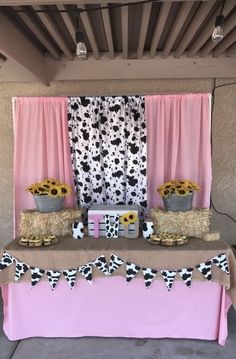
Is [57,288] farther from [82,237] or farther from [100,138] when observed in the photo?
[100,138]

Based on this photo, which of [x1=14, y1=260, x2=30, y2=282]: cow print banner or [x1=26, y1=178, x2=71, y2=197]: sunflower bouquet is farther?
[x1=26, y1=178, x2=71, y2=197]: sunflower bouquet

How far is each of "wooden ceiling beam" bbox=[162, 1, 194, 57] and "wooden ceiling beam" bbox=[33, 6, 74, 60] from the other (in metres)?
0.96

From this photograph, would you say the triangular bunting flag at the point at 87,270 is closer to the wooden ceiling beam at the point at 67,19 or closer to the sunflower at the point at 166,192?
the sunflower at the point at 166,192

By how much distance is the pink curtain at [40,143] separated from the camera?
3248mm

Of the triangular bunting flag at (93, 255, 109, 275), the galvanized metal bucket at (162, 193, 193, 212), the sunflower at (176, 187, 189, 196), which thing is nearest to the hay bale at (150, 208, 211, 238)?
the galvanized metal bucket at (162, 193, 193, 212)

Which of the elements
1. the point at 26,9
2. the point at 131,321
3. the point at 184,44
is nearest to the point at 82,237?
the point at 131,321

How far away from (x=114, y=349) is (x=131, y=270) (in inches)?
25.2

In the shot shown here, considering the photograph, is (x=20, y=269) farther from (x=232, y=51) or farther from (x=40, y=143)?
(x=232, y=51)

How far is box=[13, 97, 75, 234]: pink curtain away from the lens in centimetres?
325

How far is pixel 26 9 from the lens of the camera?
2.17m

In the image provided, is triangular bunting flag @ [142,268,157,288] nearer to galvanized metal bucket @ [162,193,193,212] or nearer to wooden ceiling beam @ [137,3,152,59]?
galvanized metal bucket @ [162,193,193,212]

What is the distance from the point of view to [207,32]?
263 centimetres

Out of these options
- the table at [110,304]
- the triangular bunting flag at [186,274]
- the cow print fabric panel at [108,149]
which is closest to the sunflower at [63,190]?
the cow print fabric panel at [108,149]

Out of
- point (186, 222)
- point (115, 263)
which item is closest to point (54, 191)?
point (115, 263)
